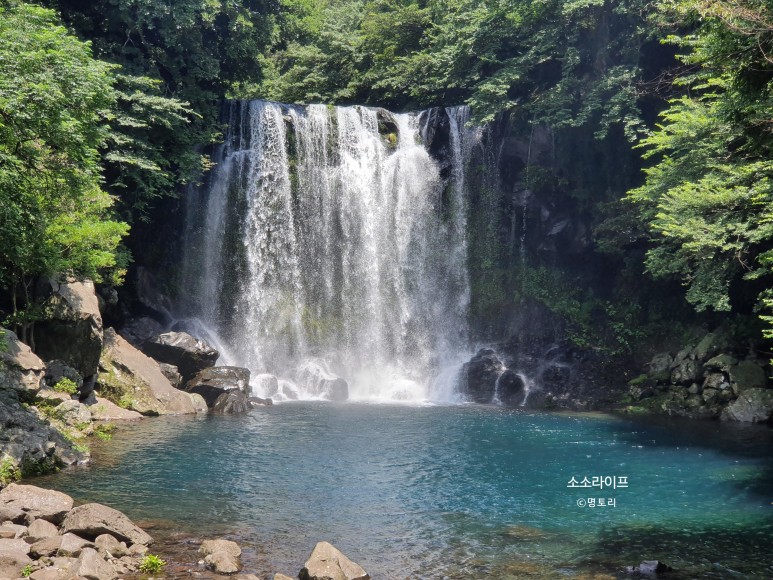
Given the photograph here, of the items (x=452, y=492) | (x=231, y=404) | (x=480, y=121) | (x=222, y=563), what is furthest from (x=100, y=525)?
(x=480, y=121)

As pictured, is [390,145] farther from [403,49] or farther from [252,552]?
[252,552]

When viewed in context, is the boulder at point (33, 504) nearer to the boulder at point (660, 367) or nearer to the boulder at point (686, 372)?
the boulder at point (686, 372)

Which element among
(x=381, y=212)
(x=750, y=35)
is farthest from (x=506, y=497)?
(x=381, y=212)

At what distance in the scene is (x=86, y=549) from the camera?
8820 millimetres

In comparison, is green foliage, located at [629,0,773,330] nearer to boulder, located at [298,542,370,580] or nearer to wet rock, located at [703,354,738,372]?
wet rock, located at [703,354,738,372]

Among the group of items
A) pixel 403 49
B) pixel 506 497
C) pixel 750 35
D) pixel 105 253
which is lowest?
pixel 506 497

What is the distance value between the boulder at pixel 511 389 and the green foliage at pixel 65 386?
1715 cm

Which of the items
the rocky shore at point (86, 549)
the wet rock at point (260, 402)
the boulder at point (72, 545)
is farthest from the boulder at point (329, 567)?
the wet rock at point (260, 402)

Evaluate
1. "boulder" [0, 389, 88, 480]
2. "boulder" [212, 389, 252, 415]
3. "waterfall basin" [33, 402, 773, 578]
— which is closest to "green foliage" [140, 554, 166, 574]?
"waterfall basin" [33, 402, 773, 578]

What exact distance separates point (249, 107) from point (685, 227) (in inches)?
836

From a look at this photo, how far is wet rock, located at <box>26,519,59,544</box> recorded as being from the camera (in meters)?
9.22

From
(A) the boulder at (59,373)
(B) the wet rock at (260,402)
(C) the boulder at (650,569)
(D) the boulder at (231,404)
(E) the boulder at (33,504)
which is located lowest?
(B) the wet rock at (260,402)

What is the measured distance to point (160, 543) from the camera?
33.3 feet

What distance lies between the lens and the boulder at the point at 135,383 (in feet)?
70.7
